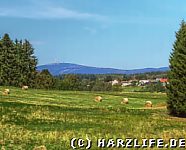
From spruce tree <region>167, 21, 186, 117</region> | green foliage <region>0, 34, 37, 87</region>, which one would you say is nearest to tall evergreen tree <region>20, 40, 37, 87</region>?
green foliage <region>0, 34, 37, 87</region>

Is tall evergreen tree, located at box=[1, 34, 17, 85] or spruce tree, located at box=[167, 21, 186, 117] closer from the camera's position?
spruce tree, located at box=[167, 21, 186, 117]

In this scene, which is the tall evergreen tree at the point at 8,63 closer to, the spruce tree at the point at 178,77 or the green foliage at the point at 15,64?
the green foliage at the point at 15,64

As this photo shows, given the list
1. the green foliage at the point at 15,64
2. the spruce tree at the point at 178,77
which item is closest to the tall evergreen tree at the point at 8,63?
the green foliage at the point at 15,64

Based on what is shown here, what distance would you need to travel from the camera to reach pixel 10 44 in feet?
409

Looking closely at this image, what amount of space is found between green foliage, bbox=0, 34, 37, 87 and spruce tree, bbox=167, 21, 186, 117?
7807 centimetres

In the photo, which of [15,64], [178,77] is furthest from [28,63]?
[178,77]

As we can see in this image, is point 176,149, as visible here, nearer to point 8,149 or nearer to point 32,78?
point 8,149

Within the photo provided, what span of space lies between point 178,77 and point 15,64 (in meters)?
83.0

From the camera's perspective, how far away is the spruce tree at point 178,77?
46.3 meters

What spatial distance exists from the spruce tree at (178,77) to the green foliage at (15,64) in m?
78.1

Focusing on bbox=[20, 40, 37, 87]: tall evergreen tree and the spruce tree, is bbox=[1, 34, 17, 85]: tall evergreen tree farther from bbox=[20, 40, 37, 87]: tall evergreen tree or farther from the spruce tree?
the spruce tree

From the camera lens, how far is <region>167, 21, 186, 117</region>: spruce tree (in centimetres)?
4626

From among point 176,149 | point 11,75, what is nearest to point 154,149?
point 176,149

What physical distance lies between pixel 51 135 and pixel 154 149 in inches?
256
